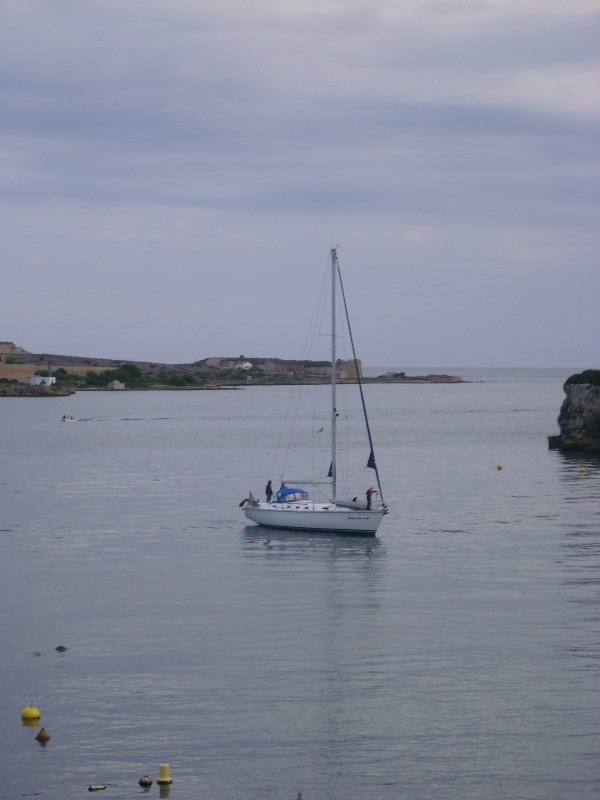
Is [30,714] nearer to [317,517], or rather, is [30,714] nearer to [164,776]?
[164,776]

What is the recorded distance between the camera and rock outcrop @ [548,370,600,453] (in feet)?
276

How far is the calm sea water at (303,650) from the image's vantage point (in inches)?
814

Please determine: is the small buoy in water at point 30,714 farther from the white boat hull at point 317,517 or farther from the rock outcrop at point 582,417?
the rock outcrop at point 582,417

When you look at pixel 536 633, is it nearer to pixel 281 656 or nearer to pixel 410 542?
pixel 281 656

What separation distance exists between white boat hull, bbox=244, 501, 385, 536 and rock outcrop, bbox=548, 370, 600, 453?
135 feet

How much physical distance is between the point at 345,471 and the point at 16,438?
48660 millimetres

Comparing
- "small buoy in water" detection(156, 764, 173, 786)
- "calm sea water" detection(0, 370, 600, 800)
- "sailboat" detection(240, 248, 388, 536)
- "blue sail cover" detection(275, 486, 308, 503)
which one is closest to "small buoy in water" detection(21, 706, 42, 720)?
"calm sea water" detection(0, 370, 600, 800)

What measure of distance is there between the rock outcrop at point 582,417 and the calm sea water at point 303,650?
2575 cm

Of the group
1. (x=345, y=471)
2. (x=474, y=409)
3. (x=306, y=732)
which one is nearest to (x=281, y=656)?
(x=306, y=732)

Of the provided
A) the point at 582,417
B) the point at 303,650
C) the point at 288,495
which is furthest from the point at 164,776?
the point at 582,417

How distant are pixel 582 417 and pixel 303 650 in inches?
2483

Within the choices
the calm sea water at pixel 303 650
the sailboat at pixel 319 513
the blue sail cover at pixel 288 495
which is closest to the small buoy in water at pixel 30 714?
the calm sea water at pixel 303 650

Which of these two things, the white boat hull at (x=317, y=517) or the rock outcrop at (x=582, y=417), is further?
the rock outcrop at (x=582, y=417)

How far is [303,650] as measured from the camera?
2783 centimetres
